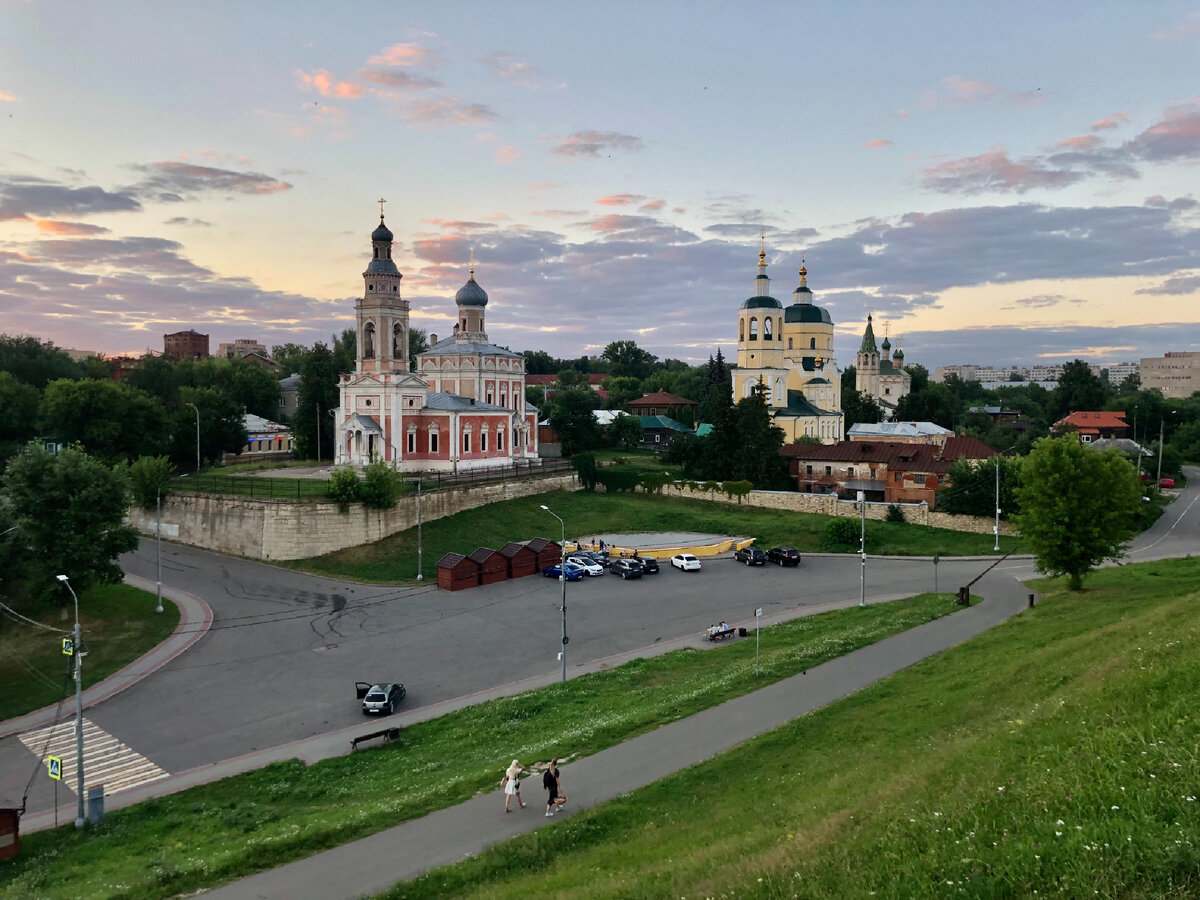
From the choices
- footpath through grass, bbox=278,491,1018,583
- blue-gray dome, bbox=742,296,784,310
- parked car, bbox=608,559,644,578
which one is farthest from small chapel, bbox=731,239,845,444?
parked car, bbox=608,559,644,578

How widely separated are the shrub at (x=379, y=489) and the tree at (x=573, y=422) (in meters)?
30.5

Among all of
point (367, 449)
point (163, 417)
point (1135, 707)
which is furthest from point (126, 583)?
point (1135, 707)

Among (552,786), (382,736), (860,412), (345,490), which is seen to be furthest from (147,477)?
(860,412)

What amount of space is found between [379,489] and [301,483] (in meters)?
9.99

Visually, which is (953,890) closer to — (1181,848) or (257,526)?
(1181,848)

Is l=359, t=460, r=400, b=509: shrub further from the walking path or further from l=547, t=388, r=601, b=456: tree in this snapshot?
the walking path

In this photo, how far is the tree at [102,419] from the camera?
6384 centimetres

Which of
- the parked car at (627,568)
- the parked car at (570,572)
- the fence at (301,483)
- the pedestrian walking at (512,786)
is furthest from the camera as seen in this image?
the fence at (301,483)

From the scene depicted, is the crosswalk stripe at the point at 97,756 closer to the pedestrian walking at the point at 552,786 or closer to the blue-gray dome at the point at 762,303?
the pedestrian walking at the point at 552,786

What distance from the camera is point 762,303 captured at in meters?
83.6

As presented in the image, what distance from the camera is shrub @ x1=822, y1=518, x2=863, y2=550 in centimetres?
5044

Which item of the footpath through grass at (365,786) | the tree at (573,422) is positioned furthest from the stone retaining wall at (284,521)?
the footpath through grass at (365,786)

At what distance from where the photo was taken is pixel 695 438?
68.5m

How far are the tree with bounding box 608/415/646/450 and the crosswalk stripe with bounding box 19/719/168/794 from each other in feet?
221
